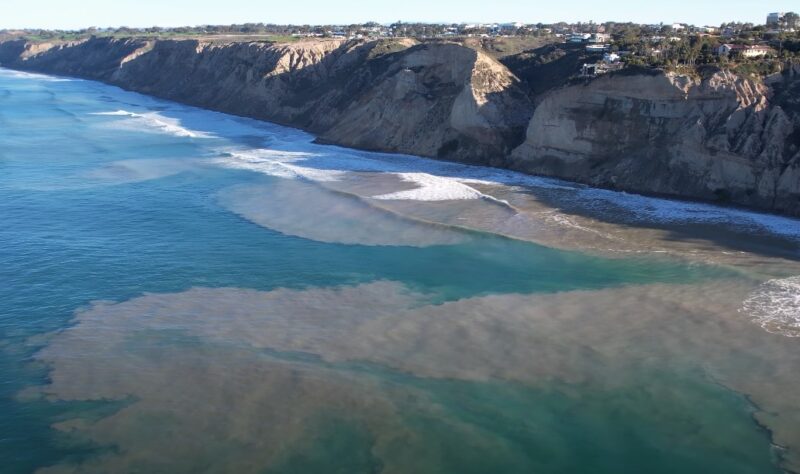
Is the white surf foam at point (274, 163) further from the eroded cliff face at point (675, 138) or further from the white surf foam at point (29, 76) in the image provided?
the white surf foam at point (29, 76)

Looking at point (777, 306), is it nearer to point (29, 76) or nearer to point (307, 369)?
point (307, 369)

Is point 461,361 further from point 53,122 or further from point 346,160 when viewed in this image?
point 53,122

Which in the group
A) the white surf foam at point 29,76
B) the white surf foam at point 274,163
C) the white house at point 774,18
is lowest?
the white surf foam at point 274,163

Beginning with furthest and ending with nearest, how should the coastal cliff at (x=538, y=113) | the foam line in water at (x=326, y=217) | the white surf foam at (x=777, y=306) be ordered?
the coastal cliff at (x=538, y=113) < the foam line in water at (x=326, y=217) < the white surf foam at (x=777, y=306)

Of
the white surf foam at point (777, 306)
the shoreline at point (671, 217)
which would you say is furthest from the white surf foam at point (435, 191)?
the white surf foam at point (777, 306)

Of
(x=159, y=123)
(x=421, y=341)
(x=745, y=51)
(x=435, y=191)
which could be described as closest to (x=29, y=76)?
(x=159, y=123)
